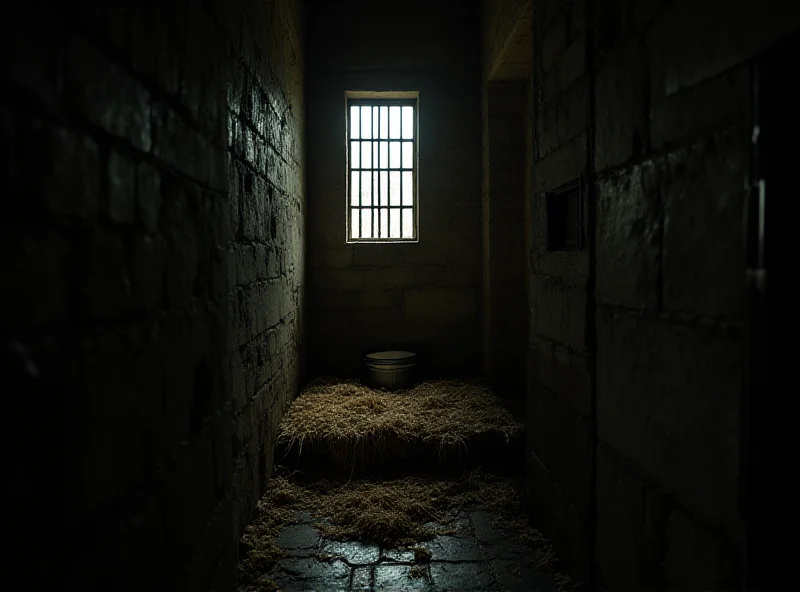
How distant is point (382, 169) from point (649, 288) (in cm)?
411

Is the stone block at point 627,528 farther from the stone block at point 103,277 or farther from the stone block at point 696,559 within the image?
the stone block at point 103,277

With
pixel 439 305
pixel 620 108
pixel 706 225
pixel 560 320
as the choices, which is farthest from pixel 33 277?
pixel 439 305

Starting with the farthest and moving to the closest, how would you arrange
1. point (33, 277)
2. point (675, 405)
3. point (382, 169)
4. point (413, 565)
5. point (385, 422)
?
point (382, 169) < point (385, 422) < point (413, 565) < point (675, 405) < point (33, 277)

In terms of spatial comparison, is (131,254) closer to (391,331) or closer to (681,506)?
(681,506)

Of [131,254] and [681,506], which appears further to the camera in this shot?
[681,506]

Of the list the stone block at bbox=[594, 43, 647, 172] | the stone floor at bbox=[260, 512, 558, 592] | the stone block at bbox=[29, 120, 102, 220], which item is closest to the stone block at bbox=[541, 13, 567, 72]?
the stone block at bbox=[594, 43, 647, 172]

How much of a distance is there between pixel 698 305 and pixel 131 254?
1.32m

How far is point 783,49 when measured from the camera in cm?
109

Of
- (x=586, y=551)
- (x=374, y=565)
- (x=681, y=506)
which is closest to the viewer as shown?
(x=681, y=506)

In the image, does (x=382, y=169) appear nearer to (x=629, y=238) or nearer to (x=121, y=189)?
(x=629, y=238)

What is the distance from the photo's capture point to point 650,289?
1.63m

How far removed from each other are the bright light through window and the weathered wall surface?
292cm

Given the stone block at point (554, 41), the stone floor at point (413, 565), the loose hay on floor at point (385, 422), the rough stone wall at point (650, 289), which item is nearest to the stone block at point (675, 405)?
the rough stone wall at point (650, 289)

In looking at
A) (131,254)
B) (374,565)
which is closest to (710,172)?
(131,254)
